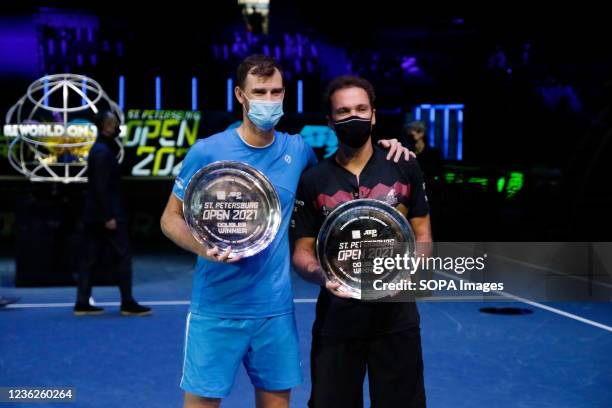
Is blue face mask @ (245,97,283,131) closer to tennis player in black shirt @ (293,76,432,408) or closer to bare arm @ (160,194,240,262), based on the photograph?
tennis player in black shirt @ (293,76,432,408)

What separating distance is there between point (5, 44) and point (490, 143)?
376 inches

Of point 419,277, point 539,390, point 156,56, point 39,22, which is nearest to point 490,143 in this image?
point 156,56

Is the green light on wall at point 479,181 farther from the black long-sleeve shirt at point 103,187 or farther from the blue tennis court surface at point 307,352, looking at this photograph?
the black long-sleeve shirt at point 103,187

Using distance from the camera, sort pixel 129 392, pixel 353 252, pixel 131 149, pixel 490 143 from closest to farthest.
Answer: pixel 353 252 < pixel 129 392 < pixel 131 149 < pixel 490 143

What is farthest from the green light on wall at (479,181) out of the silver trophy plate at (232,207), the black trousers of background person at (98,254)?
the silver trophy plate at (232,207)

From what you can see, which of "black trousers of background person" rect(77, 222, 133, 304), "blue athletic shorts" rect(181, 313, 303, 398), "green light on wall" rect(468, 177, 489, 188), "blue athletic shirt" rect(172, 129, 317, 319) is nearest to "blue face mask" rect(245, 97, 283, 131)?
"blue athletic shirt" rect(172, 129, 317, 319)

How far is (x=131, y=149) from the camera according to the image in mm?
15086

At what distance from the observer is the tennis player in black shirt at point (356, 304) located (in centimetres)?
314

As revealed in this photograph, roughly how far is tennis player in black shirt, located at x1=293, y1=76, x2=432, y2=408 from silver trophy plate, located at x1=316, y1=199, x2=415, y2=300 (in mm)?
61

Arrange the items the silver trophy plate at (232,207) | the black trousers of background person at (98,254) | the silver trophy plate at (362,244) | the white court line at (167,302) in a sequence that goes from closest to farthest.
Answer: the silver trophy plate at (362,244)
the silver trophy plate at (232,207)
the black trousers of background person at (98,254)
the white court line at (167,302)

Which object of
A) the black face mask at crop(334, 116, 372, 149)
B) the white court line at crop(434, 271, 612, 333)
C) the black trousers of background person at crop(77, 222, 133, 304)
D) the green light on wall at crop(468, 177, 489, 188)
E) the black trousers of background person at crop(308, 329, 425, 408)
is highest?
the black face mask at crop(334, 116, 372, 149)

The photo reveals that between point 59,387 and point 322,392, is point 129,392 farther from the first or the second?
point 322,392

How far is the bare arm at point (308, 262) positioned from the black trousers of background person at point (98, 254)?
502cm

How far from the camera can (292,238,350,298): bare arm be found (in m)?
3.09
